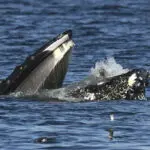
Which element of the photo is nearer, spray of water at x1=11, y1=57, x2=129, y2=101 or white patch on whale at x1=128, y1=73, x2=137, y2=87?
white patch on whale at x1=128, y1=73, x2=137, y2=87

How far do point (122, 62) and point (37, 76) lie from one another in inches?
290

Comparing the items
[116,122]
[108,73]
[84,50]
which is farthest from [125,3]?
[116,122]

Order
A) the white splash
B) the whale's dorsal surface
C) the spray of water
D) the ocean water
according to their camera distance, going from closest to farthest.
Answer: the ocean water → the whale's dorsal surface → the spray of water → the white splash

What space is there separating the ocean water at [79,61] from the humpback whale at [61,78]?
13.5 inches

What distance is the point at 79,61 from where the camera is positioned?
94.1 feet

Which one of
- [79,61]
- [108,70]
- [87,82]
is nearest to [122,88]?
[108,70]

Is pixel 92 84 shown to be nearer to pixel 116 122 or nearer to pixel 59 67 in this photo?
pixel 59 67

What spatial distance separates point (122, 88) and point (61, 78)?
1172 millimetres

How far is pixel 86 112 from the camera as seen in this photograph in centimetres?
1984

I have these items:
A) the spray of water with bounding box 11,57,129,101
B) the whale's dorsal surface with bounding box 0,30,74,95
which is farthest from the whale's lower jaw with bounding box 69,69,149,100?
the whale's dorsal surface with bounding box 0,30,74,95

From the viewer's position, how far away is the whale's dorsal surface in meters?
21.3

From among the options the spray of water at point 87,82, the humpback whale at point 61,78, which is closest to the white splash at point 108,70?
the spray of water at point 87,82

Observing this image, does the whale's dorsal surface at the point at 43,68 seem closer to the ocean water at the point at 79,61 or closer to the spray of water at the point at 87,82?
the spray of water at the point at 87,82

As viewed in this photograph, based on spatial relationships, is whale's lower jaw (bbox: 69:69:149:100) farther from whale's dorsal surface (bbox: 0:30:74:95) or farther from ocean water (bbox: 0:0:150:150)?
whale's dorsal surface (bbox: 0:30:74:95)
